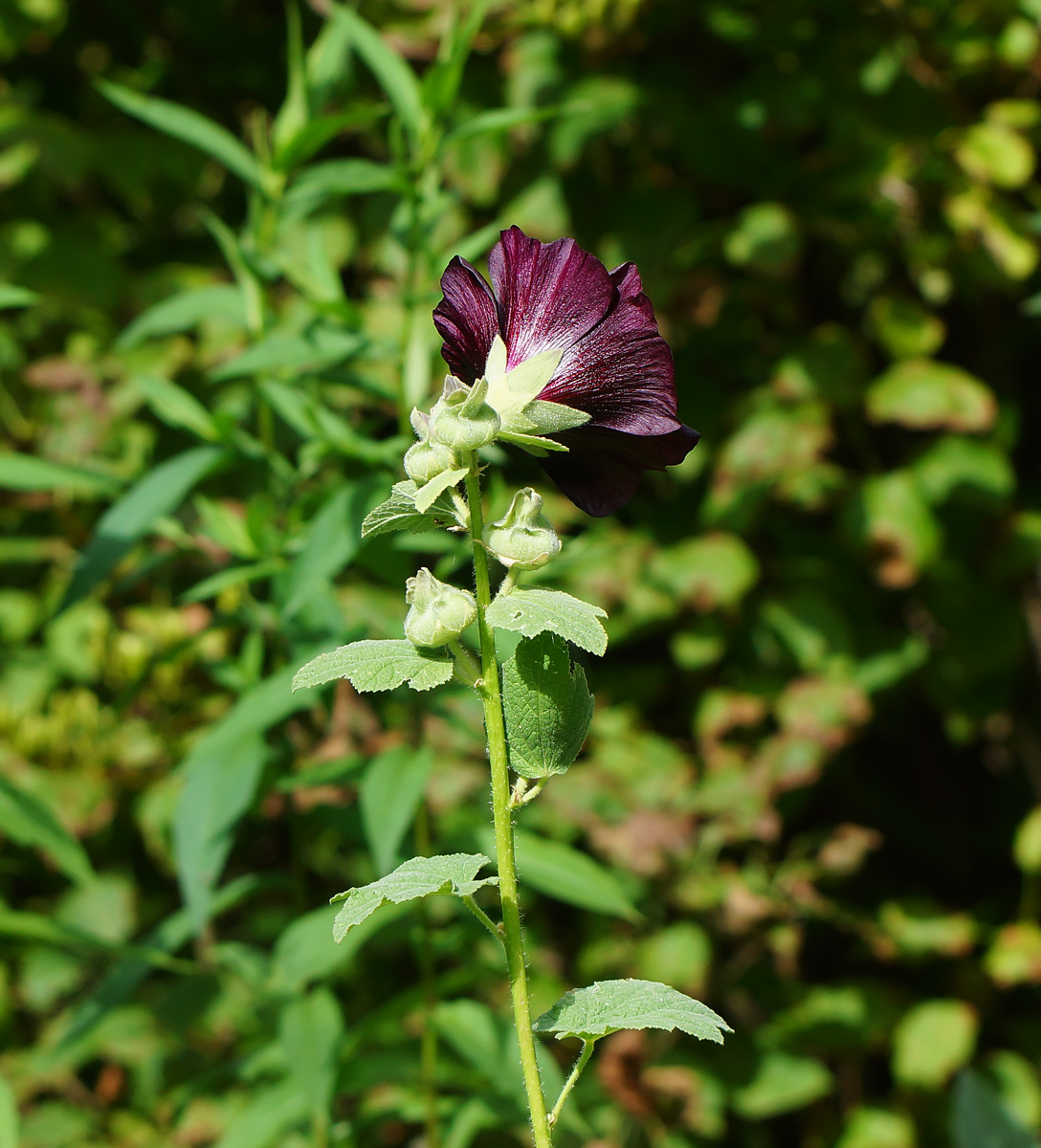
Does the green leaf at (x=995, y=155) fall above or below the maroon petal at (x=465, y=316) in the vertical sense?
above

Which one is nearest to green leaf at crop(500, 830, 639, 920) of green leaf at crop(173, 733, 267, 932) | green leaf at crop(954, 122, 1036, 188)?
green leaf at crop(173, 733, 267, 932)

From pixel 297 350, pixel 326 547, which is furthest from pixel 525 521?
pixel 297 350

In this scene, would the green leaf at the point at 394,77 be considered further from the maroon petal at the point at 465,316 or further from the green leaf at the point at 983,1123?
the green leaf at the point at 983,1123

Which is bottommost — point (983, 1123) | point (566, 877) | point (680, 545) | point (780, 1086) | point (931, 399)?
point (780, 1086)

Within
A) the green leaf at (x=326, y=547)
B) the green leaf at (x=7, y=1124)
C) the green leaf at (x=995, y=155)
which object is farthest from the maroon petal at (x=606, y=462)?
the green leaf at (x=995, y=155)

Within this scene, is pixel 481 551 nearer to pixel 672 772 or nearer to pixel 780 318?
pixel 672 772

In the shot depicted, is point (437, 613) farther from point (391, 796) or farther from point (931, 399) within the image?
point (931, 399)

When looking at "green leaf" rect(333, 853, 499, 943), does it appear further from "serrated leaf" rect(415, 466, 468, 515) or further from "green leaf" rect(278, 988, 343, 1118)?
"green leaf" rect(278, 988, 343, 1118)
